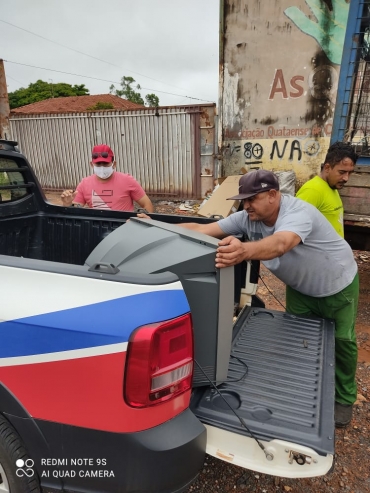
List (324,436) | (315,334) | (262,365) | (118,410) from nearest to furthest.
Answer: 1. (118,410)
2. (324,436)
3. (262,365)
4. (315,334)

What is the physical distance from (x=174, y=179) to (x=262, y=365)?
9.23 meters

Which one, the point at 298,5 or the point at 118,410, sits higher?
the point at 298,5

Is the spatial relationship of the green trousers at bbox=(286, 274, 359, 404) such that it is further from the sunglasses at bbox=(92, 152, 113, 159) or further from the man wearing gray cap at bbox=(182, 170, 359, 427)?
the sunglasses at bbox=(92, 152, 113, 159)

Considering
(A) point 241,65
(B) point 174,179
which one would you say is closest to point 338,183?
(A) point 241,65

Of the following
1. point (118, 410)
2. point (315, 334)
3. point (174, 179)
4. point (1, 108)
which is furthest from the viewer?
point (1, 108)

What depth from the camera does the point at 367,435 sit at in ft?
8.39

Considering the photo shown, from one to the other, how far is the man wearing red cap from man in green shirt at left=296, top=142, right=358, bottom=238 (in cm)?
163

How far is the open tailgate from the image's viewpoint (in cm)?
139

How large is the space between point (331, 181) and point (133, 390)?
2.52 metres

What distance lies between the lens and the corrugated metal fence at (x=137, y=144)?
10.1m

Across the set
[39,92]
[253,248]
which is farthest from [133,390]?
[39,92]

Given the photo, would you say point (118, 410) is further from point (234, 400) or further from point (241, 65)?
point (241, 65)

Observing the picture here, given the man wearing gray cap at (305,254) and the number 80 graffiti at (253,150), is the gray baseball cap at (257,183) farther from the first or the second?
the number 80 graffiti at (253,150)

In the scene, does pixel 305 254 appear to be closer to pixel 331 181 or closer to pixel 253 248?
pixel 253 248
